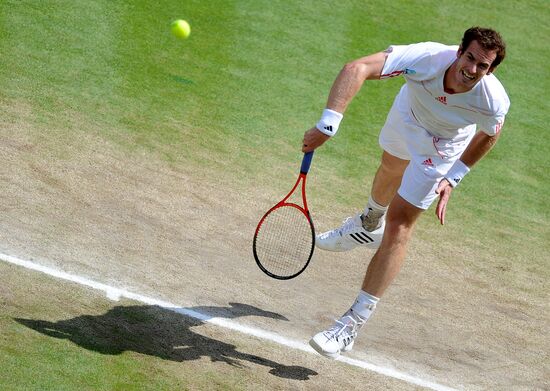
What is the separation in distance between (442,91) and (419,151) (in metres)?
0.55

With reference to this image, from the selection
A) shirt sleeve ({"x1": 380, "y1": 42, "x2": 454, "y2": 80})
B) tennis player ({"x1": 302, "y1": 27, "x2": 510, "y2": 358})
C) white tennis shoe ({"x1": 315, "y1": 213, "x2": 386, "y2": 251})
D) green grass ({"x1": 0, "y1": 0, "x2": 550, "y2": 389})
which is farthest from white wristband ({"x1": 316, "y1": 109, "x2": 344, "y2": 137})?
green grass ({"x1": 0, "y1": 0, "x2": 550, "y2": 389})

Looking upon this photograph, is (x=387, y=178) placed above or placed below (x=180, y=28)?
below

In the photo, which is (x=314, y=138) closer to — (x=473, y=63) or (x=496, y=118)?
(x=473, y=63)

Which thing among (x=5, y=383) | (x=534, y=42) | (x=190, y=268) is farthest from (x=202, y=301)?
(x=534, y=42)

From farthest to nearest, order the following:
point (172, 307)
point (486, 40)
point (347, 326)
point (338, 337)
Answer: point (172, 307) → point (347, 326) → point (338, 337) → point (486, 40)

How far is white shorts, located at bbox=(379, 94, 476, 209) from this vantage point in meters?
7.00

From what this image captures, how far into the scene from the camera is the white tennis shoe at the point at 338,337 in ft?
21.6

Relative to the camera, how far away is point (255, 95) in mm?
10469

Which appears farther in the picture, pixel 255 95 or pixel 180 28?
pixel 255 95

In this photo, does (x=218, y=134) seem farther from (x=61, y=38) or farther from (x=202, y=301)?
(x=202, y=301)

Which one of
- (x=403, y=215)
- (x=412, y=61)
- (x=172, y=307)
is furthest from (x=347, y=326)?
(x=412, y=61)

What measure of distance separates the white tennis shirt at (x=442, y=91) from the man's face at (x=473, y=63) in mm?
143

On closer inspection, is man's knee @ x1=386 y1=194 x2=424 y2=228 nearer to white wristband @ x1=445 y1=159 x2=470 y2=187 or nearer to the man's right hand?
white wristband @ x1=445 y1=159 x2=470 y2=187

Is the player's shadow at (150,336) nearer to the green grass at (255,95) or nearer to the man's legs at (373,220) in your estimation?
the man's legs at (373,220)
